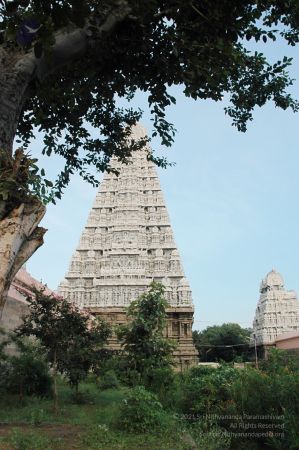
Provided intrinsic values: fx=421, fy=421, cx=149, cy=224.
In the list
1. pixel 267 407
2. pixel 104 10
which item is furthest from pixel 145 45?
pixel 267 407

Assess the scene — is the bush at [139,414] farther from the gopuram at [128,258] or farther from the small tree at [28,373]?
the gopuram at [128,258]

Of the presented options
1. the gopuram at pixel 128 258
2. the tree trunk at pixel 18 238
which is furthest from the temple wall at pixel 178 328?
the tree trunk at pixel 18 238

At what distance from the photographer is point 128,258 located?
3112cm

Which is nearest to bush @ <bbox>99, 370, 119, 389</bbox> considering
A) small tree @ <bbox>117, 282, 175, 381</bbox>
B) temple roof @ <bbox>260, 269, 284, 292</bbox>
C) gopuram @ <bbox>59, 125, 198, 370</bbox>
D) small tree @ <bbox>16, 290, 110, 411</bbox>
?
small tree @ <bbox>117, 282, 175, 381</bbox>

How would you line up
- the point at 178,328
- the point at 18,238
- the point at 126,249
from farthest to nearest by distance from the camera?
the point at 126,249 < the point at 178,328 < the point at 18,238

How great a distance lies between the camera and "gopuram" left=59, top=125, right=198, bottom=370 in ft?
89.9

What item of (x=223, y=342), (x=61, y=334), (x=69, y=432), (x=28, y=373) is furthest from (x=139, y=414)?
(x=223, y=342)

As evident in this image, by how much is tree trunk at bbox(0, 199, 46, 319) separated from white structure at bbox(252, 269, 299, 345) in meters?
38.7

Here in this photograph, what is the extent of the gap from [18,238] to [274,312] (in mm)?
43522

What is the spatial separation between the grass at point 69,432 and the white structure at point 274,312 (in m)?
33.3

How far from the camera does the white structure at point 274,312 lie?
136 ft

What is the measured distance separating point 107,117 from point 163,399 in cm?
653

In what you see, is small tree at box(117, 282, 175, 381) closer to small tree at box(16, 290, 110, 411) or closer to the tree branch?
small tree at box(16, 290, 110, 411)

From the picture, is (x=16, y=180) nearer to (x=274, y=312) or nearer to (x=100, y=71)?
(x=100, y=71)
